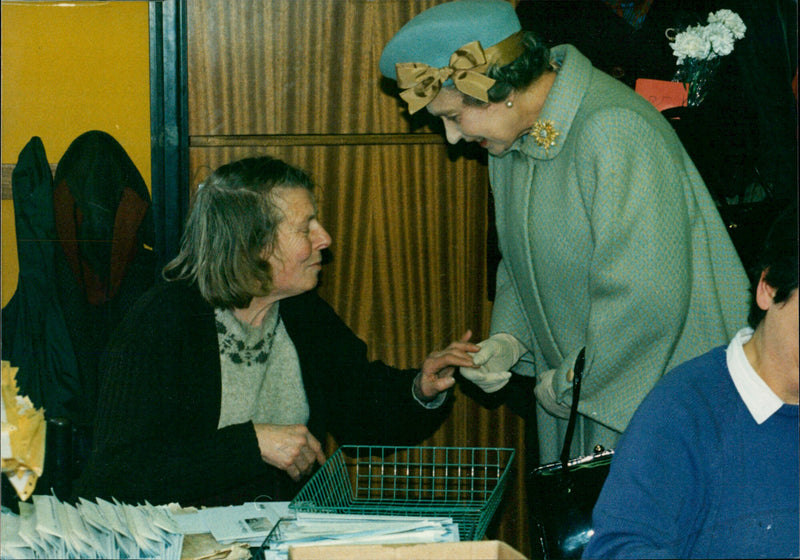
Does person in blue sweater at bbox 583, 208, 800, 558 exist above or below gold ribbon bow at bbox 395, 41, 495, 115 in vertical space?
below

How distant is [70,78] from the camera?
90.8 inches

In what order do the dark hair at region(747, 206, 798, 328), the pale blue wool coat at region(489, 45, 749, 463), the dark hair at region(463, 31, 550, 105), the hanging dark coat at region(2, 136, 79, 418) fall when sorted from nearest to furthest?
the dark hair at region(747, 206, 798, 328) < the pale blue wool coat at region(489, 45, 749, 463) < the dark hair at region(463, 31, 550, 105) < the hanging dark coat at region(2, 136, 79, 418)

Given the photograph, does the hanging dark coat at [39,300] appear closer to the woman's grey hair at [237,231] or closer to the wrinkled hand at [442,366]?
the woman's grey hair at [237,231]

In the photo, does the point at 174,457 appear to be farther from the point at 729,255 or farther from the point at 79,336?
the point at 729,255

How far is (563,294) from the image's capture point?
1.99 metres

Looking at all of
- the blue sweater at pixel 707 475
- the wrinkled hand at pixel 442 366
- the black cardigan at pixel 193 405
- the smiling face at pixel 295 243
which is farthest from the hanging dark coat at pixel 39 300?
the blue sweater at pixel 707 475

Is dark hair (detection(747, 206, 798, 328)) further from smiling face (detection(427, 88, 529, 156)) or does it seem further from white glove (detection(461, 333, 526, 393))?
white glove (detection(461, 333, 526, 393))

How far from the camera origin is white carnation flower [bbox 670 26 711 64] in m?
2.22

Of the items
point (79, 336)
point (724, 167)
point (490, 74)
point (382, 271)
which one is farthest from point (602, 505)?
point (79, 336)

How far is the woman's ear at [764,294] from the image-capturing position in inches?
51.3

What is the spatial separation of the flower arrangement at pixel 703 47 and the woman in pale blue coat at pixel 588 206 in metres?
0.41

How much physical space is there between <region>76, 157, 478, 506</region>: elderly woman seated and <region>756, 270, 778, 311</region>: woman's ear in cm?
86

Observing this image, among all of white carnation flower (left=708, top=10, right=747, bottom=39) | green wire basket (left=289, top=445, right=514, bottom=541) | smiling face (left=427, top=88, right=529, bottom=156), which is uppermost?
white carnation flower (left=708, top=10, right=747, bottom=39)

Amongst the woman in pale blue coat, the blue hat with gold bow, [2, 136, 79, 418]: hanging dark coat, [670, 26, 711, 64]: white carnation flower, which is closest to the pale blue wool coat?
the woman in pale blue coat
